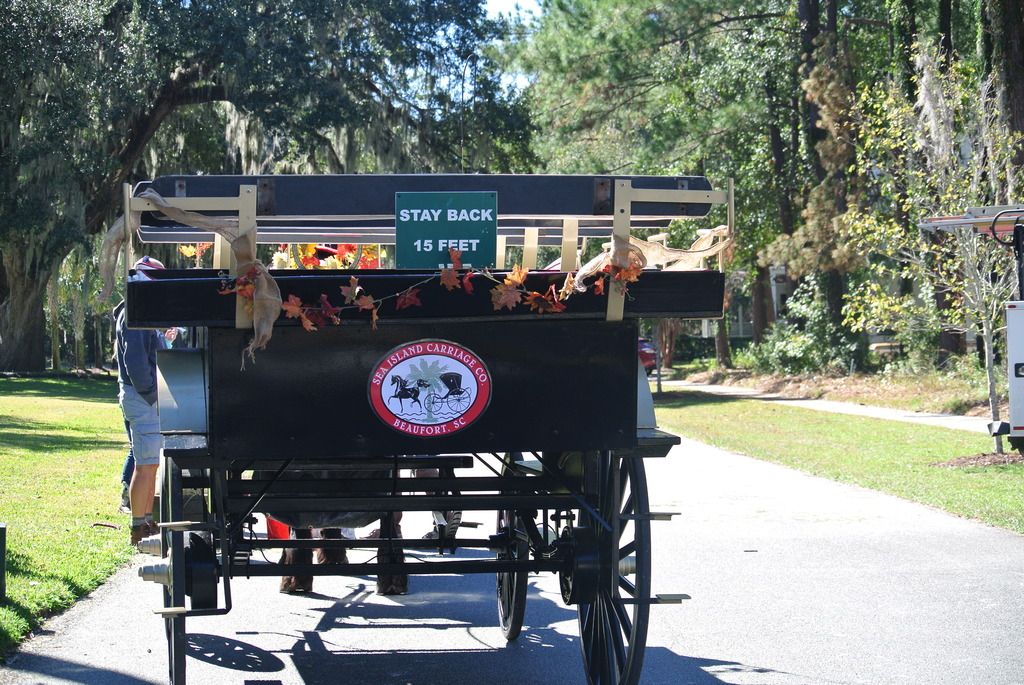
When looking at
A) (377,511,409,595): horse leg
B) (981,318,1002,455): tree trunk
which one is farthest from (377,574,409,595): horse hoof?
(981,318,1002,455): tree trunk

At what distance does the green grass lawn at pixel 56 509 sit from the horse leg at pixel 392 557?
1829 mm

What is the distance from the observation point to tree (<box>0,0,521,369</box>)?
2814cm

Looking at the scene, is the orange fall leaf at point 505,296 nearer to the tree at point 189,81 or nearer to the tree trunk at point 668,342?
the tree at point 189,81

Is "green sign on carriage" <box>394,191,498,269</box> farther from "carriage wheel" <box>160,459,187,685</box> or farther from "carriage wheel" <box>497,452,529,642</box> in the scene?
"carriage wheel" <box>497,452,529,642</box>

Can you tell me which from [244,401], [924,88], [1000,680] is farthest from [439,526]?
[924,88]

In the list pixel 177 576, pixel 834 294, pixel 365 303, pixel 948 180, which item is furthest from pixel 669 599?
pixel 834 294

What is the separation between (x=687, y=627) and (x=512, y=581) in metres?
1.08

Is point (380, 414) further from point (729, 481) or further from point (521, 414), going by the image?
point (729, 481)

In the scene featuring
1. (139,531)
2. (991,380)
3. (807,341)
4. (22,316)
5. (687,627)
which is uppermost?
(22,316)

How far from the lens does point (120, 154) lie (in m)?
31.0

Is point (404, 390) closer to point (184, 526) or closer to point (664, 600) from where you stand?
point (184, 526)

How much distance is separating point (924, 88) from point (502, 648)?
14251 mm

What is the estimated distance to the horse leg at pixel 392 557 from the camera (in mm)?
5398

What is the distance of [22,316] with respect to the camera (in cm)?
3434
